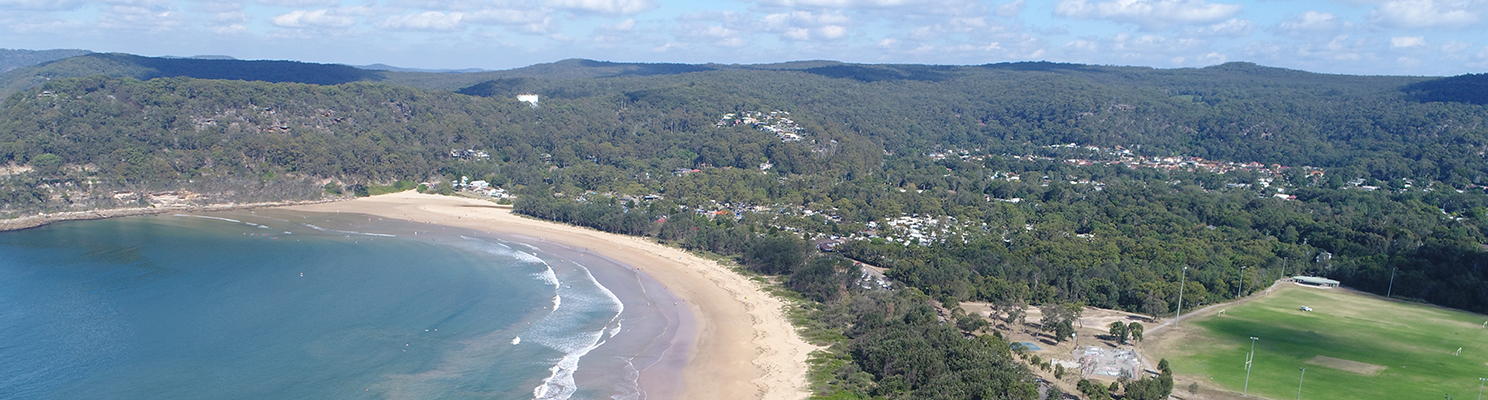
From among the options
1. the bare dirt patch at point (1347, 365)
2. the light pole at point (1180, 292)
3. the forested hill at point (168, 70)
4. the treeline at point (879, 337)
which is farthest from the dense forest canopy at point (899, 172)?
the bare dirt patch at point (1347, 365)

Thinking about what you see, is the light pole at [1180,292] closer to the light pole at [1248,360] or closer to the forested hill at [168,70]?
the light pole at [1248,360]

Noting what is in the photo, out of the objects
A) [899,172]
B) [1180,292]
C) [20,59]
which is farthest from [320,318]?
[20,59]

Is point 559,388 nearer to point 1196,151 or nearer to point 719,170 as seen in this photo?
point 719,170

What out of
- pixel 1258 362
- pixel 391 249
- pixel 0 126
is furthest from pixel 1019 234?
pixel 0 126

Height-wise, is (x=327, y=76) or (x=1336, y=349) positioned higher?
(x=327, y=76)

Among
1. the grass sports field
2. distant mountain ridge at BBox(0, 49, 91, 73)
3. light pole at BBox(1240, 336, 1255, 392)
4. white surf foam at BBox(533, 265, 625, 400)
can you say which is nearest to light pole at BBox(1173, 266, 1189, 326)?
the grass sports field

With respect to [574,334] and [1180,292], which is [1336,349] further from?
[574,334]
